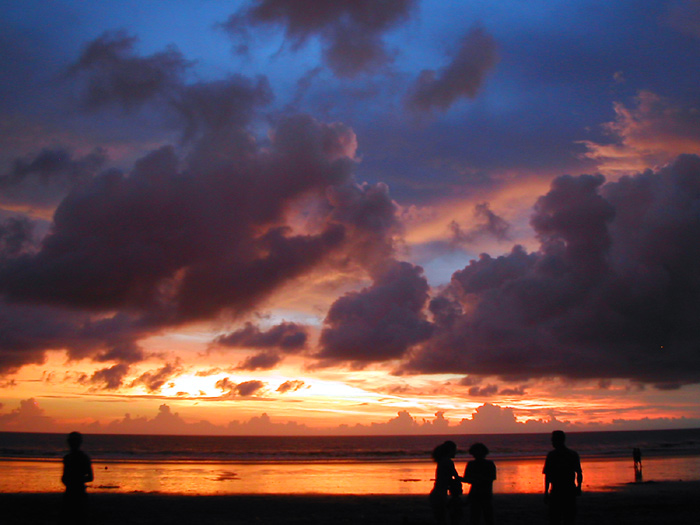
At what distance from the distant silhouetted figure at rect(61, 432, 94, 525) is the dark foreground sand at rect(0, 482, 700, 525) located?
916 centimetres

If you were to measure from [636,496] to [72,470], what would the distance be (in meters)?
24.1

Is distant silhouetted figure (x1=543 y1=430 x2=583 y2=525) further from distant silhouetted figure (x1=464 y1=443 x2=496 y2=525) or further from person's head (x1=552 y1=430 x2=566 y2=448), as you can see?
distant silhouetted figure (x1=464 y1=443 x2=496 y2=525)

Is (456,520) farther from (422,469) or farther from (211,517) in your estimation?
(422,469)

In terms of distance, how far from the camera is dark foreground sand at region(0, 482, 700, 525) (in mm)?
18734

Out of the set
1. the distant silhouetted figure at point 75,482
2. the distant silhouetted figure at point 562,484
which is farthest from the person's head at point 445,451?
the distant silhouetted figure at point 75,482

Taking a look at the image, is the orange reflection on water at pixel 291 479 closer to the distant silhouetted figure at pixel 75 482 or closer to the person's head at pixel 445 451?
the person's head at pixel 445 451

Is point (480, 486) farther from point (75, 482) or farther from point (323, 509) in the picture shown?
→ point (323, 509)

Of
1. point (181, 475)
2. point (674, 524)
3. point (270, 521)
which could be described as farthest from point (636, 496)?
point (181, 475)

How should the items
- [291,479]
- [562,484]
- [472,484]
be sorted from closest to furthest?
[562,484], [472,484], [291,479]

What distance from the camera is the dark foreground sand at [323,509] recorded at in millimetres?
18734

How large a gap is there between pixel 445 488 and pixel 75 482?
6.60m

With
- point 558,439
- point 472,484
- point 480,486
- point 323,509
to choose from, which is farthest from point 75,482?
point 323,509

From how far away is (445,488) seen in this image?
10.5 m

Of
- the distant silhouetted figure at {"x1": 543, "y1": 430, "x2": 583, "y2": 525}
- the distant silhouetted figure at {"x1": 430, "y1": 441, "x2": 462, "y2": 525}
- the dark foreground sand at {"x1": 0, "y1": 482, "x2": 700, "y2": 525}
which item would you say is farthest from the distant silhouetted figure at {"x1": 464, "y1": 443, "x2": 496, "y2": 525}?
the dark foreground sand at {"x1": 0, "y1": 482, "x2": 700, "y2": 525}
